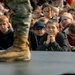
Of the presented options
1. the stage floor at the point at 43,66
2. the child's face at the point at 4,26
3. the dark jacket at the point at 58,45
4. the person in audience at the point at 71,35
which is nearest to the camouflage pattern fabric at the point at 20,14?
the stage floor at the point at 43,66

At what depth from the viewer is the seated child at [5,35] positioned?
22.2 feet

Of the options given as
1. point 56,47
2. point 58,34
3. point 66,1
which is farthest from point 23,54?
point 66,1

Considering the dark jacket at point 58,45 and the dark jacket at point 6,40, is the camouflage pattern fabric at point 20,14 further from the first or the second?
the dark jacket at point 6,40

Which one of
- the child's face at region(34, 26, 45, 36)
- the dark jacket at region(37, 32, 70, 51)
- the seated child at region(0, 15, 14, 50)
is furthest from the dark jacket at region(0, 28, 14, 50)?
the child's face at region(34, 26, 45, 36)

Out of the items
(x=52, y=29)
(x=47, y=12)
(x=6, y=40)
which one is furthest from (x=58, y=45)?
(x=47, y=12)

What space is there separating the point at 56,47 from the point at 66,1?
8935 mm

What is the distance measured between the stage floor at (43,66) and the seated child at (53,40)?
1291 mm

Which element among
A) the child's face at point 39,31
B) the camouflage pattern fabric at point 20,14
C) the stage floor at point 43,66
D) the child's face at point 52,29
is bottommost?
the child's face at point 39,31

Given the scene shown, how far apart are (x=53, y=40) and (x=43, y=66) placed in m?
2.18

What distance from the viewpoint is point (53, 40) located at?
6.45 meters

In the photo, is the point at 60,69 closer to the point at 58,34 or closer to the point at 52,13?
the point at 58,34

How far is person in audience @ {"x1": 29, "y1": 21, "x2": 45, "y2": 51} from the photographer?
738cm

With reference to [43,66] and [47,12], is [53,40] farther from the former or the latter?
[47,12]

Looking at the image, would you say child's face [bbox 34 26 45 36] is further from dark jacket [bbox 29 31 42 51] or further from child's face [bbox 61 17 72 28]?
child's face [bbox 61 17 72 28]
